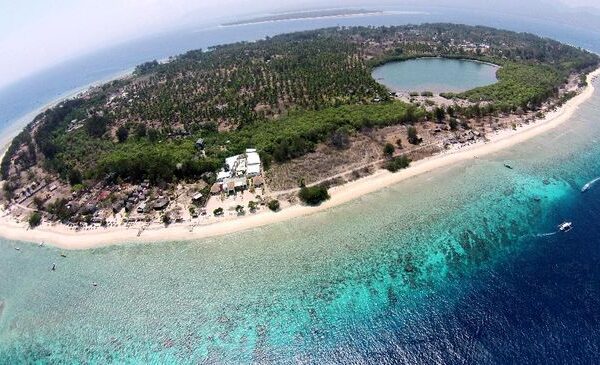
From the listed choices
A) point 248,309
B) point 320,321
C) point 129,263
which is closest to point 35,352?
point 129,263

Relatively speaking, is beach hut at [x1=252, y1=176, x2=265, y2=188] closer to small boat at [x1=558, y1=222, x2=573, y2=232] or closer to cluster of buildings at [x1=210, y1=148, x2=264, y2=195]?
cluster of buildings at [x1=210, y1=148, x2=264, y2=195]

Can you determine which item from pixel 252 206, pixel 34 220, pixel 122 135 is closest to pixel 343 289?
pixel 252 206

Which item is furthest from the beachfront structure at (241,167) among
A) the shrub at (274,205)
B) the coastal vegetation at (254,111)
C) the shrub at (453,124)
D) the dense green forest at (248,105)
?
the shrub at (453,124)

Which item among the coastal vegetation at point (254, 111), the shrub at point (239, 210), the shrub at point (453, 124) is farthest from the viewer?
the shrub at point (453, 124)

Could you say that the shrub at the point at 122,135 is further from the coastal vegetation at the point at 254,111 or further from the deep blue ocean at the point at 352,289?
the deep blue ocean at the point at 352,289

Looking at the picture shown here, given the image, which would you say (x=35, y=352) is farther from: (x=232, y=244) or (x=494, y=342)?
(x=494, y=342)

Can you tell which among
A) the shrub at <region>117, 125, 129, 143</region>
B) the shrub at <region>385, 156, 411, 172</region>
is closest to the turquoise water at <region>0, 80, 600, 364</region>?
the shrub at <region>385, 156, 411, 172</region>
